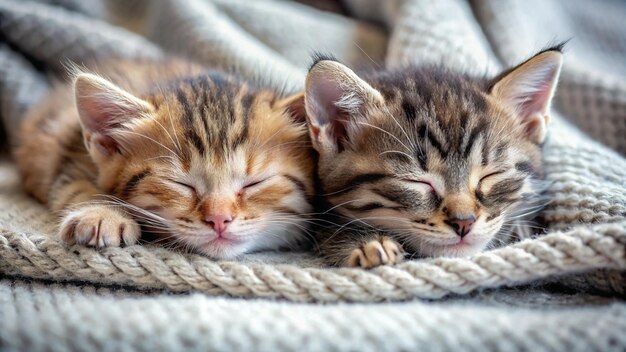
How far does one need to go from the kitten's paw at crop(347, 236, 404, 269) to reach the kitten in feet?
0.67

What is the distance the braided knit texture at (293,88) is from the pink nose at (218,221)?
7 centimetres

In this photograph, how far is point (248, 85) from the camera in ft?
4.44

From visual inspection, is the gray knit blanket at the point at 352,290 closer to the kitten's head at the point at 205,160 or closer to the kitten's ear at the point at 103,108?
the kitten's head at the point at 205,160

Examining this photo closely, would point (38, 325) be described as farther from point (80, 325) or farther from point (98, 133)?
point (98, 133)

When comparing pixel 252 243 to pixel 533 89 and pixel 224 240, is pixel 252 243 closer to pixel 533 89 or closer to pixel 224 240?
pixel 224 240

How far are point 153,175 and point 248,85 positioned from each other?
14.6 inches

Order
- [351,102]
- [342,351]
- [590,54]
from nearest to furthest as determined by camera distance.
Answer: [342,351]
[351,102]
[590,54]

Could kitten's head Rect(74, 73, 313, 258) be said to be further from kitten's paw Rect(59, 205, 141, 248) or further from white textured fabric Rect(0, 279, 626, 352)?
white textured fabric Rect(0, 279, 626, 352)

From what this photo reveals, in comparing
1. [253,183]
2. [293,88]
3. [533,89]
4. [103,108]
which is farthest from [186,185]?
[533,89]

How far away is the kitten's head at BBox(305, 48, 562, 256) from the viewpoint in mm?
1045

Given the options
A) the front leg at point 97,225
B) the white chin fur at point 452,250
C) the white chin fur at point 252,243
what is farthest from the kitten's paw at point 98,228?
the white chin fur at point 452,250

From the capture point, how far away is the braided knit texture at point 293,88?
3.04 feet

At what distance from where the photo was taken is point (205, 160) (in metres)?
1.09

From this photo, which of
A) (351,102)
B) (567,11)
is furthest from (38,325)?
(567,11)
